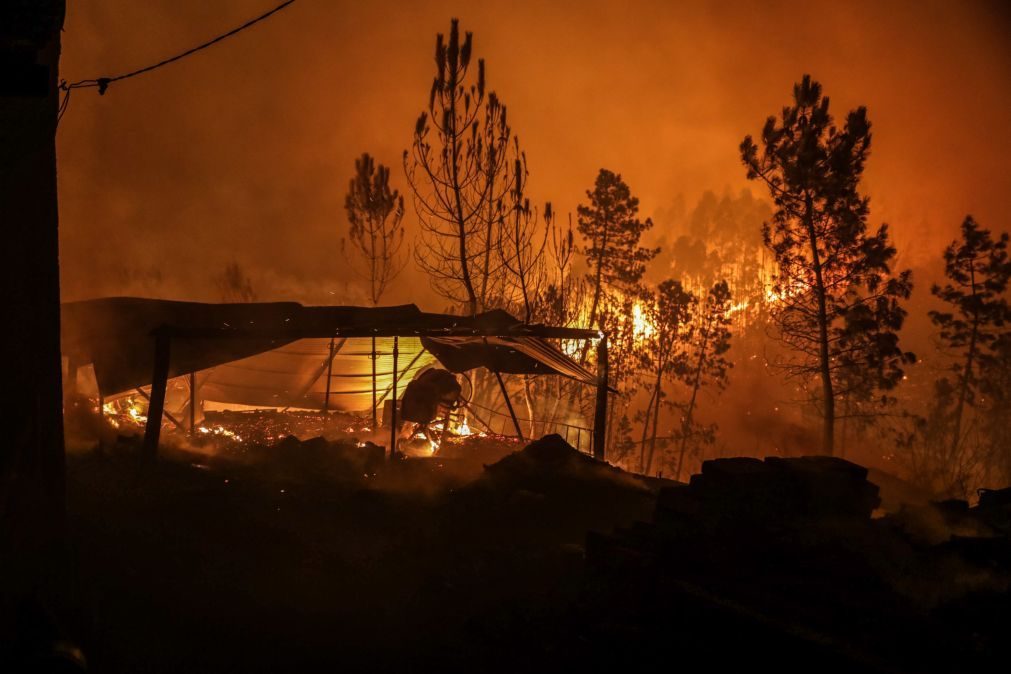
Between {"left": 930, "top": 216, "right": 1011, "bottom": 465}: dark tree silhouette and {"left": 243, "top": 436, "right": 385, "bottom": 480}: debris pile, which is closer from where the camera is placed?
{"left": 243, "top": 436, "right": 385, "bottom": 480}: debris pile

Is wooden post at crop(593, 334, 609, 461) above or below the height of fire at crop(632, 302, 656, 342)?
below

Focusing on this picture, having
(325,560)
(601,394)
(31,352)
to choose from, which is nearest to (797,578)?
(325,560)

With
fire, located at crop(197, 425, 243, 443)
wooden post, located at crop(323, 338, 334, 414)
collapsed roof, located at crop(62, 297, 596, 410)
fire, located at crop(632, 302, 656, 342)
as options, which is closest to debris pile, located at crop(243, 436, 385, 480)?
collapsed roof, located at crop(62, 297, 596, 410)

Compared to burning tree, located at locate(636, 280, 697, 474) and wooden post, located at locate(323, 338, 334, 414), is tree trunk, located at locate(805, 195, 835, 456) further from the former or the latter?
wooden post, located at locate(323, 338, 334, 414)

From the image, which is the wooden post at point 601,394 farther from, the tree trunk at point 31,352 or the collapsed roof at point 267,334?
the tree trunk at point 31,352

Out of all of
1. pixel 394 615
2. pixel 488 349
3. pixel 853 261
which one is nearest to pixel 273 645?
pixel 394 615

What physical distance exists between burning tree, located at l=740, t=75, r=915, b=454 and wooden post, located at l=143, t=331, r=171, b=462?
760 inches

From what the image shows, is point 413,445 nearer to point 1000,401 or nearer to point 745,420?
point 1000,401

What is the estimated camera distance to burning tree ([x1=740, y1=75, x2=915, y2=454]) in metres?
22.5

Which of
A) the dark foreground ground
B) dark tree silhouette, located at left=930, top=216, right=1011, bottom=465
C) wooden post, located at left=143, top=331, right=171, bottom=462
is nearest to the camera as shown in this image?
the dark foreground ground

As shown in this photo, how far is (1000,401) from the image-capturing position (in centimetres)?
3997

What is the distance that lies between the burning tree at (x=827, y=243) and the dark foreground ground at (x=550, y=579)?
1621cm

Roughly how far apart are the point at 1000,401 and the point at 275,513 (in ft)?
148

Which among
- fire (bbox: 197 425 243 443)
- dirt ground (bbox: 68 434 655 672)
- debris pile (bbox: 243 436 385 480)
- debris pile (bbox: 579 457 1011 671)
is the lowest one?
Answer: dirt ground (bbox: 68 434 655 672)
